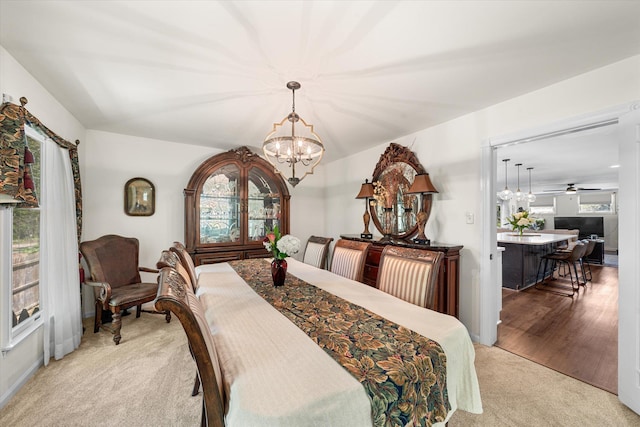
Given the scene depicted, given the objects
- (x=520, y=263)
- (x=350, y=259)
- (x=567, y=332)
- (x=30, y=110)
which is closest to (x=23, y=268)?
(x=30, y=110)

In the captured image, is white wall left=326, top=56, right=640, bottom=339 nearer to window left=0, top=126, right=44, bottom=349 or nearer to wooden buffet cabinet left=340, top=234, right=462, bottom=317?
wooden buffet cabinet left=340, top=234, right=462, bottom=317

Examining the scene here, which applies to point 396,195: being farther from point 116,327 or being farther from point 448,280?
point 116,327

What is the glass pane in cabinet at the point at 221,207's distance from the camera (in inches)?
143

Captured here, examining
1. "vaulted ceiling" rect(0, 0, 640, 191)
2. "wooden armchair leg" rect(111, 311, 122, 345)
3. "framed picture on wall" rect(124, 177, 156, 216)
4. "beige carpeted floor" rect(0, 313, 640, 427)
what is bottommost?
"beige carpeted floor" rect(0, 313, 640, 427)

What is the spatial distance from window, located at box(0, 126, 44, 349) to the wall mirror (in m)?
3.47

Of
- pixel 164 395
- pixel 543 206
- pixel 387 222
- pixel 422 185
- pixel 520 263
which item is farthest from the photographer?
pixel 543 206

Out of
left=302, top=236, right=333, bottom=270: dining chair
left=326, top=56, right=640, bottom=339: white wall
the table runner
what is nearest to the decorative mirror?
left=326, top=56, right=640, bottom=339: white wall

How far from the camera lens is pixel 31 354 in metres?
2.02

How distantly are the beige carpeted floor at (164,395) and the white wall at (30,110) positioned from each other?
0.31ft

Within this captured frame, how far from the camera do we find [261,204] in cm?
404

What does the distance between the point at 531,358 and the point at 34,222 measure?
4.57 meters

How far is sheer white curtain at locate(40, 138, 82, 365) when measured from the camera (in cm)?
219

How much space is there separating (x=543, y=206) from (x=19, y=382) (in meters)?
14.7

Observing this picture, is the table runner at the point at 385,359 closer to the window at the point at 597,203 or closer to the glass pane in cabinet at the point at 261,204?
the glass pane in cabinet at the point at 261,204
